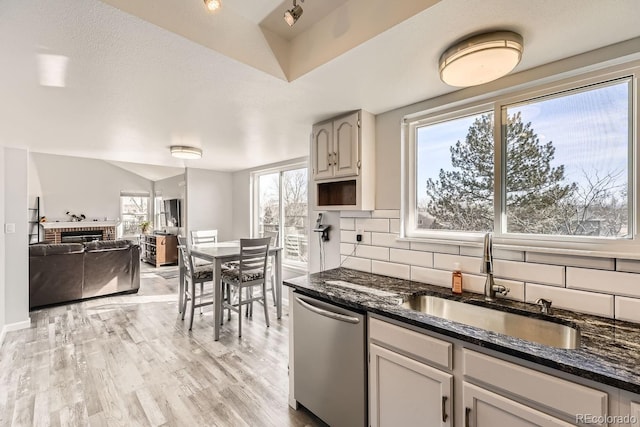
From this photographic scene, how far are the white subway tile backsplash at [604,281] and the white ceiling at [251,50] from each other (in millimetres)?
1083

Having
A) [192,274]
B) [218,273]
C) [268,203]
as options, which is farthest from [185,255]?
[268,203]

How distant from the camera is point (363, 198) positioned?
2.14 m

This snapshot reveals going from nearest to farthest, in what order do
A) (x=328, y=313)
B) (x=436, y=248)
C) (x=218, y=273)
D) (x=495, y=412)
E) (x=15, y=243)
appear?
(x=495, y=412) → (x=328, y=313) → (x=436, y=248) → (x=218, y=273) → (x=15, y=243)

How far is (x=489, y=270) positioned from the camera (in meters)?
1.57

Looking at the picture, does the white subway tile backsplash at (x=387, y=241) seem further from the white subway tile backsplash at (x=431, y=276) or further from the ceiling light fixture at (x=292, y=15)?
the ceiling light fixture at (x=292, y=15)

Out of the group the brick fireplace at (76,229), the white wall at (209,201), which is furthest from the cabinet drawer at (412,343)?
the brick fireplace at (76,229)

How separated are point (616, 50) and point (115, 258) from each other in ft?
18.7

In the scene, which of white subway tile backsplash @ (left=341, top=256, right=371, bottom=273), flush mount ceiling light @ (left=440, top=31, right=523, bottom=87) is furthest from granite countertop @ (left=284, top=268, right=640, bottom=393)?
flush mount ceiling light @ (left=440, top=31, right=523, bottom=87)

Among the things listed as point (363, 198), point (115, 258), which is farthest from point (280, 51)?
point (115, 258)

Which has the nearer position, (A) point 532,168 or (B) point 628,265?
(B) point 628,265

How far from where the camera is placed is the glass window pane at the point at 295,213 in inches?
168

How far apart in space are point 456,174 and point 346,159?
0.80 metres

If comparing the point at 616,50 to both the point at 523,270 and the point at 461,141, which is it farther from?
the point at 523,270

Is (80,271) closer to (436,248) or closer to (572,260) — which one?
Answer: (436,248)
